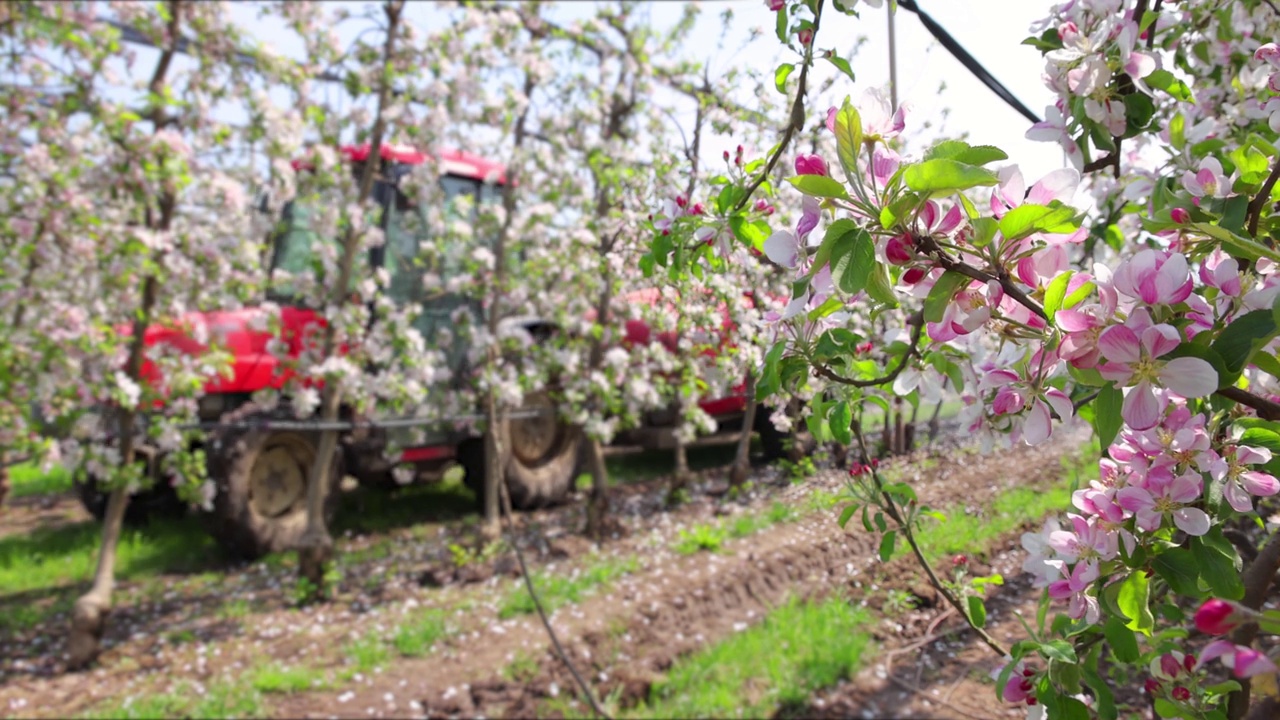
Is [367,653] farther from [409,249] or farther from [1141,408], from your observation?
[1141,408]

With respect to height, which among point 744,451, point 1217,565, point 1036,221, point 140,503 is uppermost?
point 1036,221

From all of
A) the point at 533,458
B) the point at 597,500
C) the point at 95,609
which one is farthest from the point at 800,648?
the point at 533,458

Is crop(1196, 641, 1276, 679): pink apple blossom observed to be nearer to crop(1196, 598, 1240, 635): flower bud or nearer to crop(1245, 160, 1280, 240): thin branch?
crop(1196, 598, 1240, 635): flower bud

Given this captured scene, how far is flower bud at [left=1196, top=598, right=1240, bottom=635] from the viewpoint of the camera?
1.40 feet

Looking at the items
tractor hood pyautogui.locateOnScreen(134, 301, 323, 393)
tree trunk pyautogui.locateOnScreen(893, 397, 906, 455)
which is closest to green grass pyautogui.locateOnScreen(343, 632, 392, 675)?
tractor hood pyautogui.locateOnScreen(134, 301, 323, 393)

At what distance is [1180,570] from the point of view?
0.80 meters

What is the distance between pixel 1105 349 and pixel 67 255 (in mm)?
4996

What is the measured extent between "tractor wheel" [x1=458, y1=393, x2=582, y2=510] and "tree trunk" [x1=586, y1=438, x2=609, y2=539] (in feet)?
2.56

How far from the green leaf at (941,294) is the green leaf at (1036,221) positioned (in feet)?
0.19

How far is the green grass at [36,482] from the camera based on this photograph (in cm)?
723

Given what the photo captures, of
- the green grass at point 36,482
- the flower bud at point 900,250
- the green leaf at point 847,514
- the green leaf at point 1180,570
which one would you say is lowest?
the green grass at point 36,482

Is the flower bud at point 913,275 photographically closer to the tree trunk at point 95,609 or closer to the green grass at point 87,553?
the tree trunk at point 95,609

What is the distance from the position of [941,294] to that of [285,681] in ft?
11.9

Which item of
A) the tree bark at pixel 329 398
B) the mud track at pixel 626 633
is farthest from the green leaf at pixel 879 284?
the tree bark at pixel 329 398
